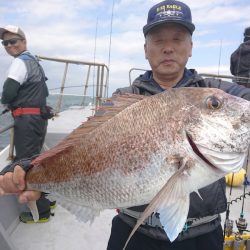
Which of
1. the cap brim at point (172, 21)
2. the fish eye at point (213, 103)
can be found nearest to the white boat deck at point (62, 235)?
the cap brim at point (172, 21)

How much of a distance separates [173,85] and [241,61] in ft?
9.90

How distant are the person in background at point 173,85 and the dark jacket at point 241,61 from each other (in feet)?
9.08

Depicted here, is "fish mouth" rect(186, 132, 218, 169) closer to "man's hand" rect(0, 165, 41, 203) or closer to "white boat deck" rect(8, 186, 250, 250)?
"man's hand" rect(0, 165, 41, 203)

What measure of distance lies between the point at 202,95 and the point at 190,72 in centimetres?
64

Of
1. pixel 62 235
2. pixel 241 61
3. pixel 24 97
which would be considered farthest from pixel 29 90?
pixel 241 61

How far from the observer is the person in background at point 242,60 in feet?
15.2

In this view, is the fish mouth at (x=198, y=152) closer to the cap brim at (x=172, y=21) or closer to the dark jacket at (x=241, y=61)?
the cap brim at (x=172, y=21)

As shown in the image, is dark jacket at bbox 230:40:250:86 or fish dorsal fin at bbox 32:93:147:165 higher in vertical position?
dark jacket at bbox 230:40:250:86

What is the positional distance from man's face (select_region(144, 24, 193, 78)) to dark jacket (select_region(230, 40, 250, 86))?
2821 millimetres

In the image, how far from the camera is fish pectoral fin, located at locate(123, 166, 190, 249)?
1.39 meters

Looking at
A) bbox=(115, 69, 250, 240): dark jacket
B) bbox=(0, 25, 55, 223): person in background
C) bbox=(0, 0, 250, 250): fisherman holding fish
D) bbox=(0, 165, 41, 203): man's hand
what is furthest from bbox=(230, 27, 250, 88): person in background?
bbox=(0, 165, 41, 203): man's hand

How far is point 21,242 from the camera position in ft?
11.8

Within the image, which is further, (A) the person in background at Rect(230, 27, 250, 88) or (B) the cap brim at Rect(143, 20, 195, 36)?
(A) the person in background at Rect(230, 27, 250, 88)

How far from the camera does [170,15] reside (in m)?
1.99
